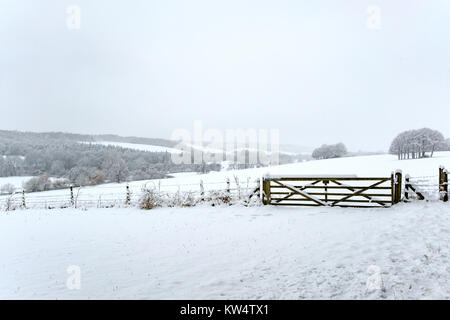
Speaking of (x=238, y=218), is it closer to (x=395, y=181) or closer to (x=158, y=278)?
(x=158, y=278)

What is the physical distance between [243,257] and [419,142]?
57.8 meters

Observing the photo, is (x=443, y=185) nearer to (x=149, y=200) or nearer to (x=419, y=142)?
(x=149, y=200)

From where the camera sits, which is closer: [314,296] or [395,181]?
[314,296]

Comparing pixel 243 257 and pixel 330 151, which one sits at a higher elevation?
pixel 330 151

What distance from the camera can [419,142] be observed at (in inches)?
1897

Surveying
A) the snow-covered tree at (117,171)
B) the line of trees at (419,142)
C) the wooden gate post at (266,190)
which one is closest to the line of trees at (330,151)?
the line of trees at (419,142)

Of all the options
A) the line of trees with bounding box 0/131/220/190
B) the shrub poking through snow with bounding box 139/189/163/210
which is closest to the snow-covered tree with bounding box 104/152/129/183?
the line of trees with bounding box 0/131/220/190

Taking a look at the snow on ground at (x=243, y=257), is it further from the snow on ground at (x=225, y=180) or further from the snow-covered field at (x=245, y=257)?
the snow on ground at (x=225, y=180)

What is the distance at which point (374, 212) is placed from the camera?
846 cm

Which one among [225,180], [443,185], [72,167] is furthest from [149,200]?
[72,167]

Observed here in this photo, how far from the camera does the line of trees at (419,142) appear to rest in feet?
157

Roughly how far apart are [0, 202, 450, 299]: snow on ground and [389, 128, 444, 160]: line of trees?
50315 millimetres
